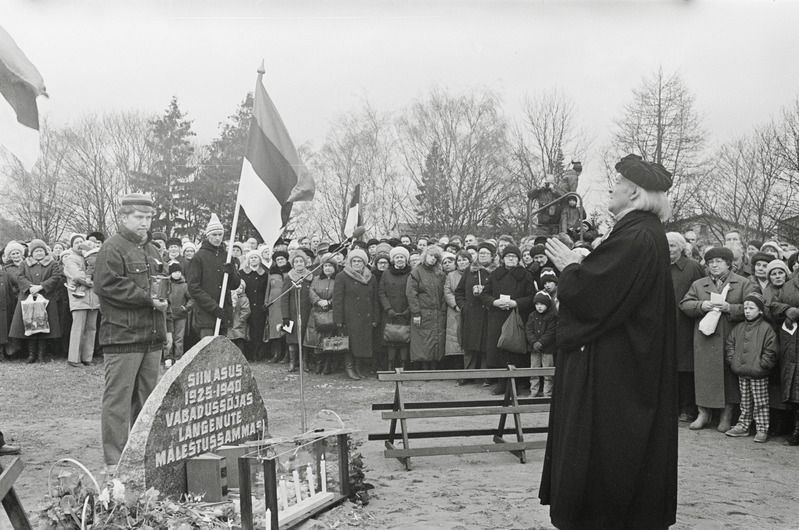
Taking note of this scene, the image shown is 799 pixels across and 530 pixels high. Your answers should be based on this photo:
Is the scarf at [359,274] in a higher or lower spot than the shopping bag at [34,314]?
higher

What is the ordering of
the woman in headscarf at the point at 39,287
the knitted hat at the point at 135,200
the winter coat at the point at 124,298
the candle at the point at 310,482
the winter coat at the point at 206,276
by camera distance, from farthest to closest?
1. the woman in headscarf at the point at 39,287
2. the winter coat at the point at 206,276
3. the knitted hat at the point at 135,200
4. the winter coat at the point at 124,298
5. the candle at the point at 310,482

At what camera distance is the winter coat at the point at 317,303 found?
11.8m

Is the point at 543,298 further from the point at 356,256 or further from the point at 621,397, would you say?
the point at 621,397

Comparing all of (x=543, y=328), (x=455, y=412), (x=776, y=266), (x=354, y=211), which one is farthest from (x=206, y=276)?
(x=776, y=266)

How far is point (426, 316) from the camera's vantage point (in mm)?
11250

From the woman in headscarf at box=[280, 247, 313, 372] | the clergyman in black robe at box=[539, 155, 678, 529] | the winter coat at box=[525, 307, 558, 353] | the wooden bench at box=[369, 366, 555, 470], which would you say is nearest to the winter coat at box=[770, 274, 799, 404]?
the wooden bench at box=[369, 366, 555, 470]

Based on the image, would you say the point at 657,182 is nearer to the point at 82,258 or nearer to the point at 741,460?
the point at 741,460

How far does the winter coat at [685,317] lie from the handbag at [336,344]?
5005mm

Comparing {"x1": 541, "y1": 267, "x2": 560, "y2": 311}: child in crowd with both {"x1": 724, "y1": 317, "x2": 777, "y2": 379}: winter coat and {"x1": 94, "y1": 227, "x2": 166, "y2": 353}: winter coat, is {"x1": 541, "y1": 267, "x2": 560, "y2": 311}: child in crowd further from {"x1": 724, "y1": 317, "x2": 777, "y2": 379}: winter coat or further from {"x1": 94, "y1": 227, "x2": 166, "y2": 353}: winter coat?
{"x1": 94, "y1": 227, "x2": 166, "y2": 353}: winter coat

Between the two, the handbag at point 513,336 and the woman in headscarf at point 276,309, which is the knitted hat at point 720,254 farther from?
the woman in headscarf at point 276,309

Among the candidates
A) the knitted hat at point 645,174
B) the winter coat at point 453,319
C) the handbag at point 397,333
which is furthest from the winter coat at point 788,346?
the handbag at point 397,333

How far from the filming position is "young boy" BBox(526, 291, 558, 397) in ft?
31.2

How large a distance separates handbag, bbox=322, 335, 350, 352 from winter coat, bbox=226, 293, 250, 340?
1.81 meters

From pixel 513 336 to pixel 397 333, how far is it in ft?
6.95
